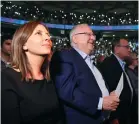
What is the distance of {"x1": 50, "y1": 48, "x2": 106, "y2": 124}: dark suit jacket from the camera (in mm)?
1668

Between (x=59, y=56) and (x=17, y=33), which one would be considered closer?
(x=17, y=33)

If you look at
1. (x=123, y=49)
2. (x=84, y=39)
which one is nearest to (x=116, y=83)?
(x=84, y=39)

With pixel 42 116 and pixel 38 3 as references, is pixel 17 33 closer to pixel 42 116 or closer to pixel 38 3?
pixel 42 116

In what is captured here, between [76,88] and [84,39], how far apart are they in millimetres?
485

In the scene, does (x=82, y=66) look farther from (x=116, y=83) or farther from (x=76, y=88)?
Result: (x=116, y=83)

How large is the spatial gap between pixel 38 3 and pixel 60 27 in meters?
2.43

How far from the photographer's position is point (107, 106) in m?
1.74

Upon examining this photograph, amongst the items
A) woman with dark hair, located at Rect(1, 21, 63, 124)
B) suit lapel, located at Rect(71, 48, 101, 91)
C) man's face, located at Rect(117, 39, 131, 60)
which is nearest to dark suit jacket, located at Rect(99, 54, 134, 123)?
man's face, located at Rect(117, 39, 131, 60)

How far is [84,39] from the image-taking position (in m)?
2.04

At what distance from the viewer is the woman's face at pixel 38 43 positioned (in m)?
1.34

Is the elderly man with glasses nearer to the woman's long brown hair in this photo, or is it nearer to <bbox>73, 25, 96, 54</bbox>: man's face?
<bbox>73, 25, 96, 54</bbox>: man's face

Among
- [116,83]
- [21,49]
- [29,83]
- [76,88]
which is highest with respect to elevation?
[21,49]

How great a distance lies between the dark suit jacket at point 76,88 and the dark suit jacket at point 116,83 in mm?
523

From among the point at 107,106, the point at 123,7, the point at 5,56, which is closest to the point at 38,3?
the point at 123,7
